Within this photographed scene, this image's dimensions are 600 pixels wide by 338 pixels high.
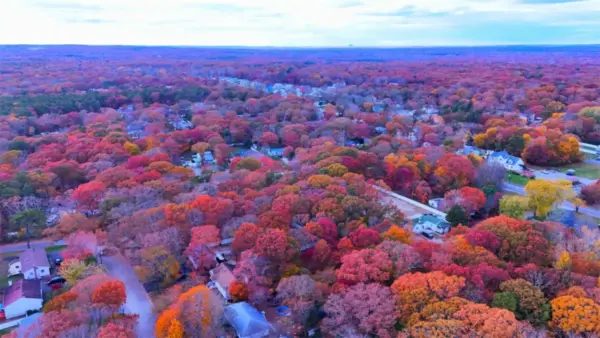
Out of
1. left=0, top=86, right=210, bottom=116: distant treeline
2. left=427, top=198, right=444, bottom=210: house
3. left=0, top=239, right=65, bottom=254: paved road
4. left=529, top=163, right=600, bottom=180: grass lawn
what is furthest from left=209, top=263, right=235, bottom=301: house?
left=0, top=86, right=210, bottom=116: distant treeline

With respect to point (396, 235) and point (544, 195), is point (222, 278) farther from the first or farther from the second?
point (544, 195)

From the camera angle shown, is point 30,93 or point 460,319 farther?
point 30,93

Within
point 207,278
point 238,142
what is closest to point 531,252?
point 207,278

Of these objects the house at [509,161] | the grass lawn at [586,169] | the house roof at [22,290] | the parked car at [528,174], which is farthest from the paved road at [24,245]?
the grass lawn at [586,169]

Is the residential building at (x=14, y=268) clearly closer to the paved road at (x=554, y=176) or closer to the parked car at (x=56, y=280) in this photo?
the parked car at (x=56, y=280)

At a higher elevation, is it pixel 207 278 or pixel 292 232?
pixel 292 232

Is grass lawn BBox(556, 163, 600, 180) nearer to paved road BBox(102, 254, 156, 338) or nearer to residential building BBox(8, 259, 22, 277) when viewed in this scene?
paved road BBox(102, 254, 156, 338)

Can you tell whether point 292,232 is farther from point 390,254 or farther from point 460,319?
point 460,319
